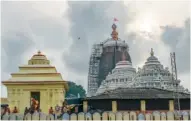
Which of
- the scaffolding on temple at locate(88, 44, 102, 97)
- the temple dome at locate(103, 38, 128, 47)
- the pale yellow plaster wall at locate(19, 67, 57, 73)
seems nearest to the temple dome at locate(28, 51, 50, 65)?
the pale yellow plaster wall at locate(19, 67, 57, 73)

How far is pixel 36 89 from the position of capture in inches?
1068

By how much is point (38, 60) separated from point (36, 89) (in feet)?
10.2

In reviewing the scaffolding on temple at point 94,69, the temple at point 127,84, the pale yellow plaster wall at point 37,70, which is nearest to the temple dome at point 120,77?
the temple at point 127,84

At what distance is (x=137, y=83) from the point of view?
217 feet

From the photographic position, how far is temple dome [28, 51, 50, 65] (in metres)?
29.4

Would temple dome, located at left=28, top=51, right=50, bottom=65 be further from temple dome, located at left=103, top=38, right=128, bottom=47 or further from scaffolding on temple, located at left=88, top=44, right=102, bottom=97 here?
scaffolding on temple, located at left=88, top=44, right=102, bottom=97

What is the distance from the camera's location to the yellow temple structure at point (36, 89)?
2702 cm

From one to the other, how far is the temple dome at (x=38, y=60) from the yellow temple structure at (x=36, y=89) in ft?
5.72

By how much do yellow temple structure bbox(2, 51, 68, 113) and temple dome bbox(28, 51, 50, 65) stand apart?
1744 mm

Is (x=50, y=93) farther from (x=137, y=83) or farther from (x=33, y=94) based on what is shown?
(x=137, y=83)

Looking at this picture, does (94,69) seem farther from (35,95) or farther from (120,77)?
(35,95)

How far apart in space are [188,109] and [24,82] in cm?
1021

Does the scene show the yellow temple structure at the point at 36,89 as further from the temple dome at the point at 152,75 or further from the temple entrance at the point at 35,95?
the temple dome at the point at 152,75

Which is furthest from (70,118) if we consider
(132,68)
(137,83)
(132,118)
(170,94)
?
(132,68)
